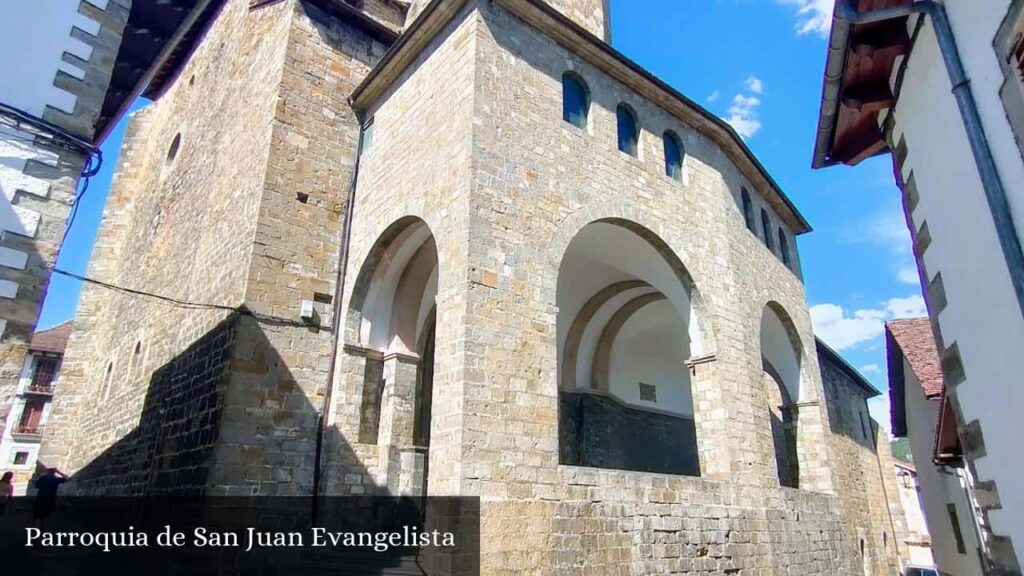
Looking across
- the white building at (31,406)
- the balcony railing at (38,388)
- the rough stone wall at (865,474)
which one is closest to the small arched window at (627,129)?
the rough stone wall at (865,474)

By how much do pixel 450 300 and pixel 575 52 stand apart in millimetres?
4895

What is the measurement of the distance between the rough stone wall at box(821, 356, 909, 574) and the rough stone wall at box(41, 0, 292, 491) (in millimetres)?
13390

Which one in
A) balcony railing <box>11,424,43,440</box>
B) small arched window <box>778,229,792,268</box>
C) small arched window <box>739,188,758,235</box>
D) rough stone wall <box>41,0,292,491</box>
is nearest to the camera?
rough stone wall <box>41,0,292,491</box>

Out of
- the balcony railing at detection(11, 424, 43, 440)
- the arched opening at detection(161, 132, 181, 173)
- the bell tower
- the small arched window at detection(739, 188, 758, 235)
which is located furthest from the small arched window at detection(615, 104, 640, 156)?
the balcony railing at detection(11, 424, 43, 440)

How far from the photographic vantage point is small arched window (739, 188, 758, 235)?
11852 mm

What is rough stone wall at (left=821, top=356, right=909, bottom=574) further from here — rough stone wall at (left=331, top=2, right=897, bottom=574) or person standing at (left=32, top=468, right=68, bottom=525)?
person standing at (left=32, top=468, right=68, bottom=525)

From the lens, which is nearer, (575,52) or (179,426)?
(179,426)

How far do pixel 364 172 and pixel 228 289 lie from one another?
289 cm

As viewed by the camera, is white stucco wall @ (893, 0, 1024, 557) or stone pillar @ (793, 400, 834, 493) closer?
white stucco wall @ (893, 0, 1024, 557)

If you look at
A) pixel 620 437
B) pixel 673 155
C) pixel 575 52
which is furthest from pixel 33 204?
pixel 620 437

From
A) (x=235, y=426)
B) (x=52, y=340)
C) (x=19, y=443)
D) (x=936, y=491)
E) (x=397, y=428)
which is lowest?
(x=936, y=491)

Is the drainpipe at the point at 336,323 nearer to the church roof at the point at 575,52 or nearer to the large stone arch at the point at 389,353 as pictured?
the large stone arch at the point at 389,353

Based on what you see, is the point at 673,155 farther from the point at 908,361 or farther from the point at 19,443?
the point at 19,443

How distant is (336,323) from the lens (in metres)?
9.11
